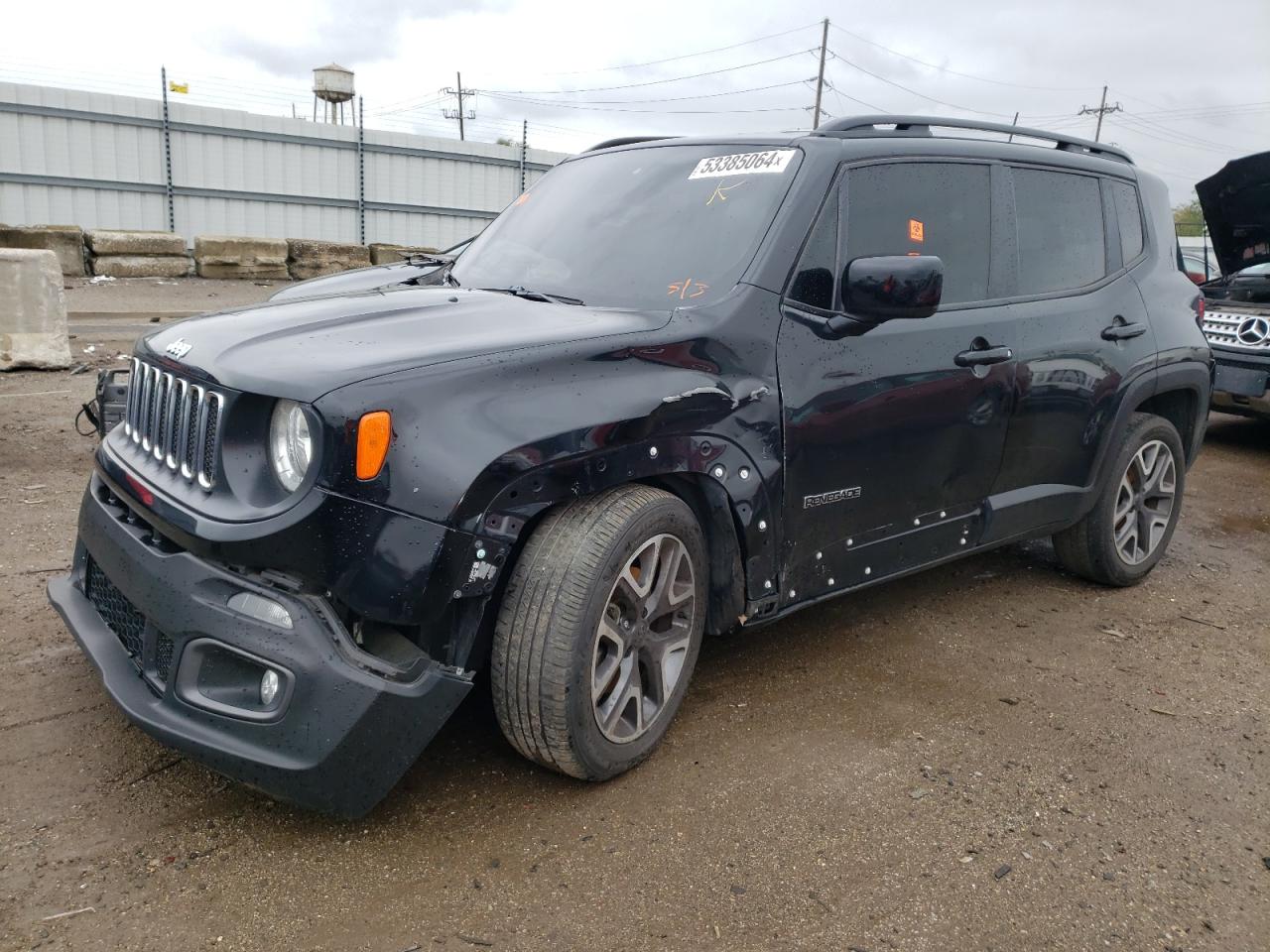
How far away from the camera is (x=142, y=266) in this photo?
1583 centimetres

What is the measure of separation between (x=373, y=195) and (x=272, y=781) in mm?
20322

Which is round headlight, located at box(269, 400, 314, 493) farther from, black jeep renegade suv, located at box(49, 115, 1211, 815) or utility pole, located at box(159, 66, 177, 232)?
utility pole, located at box(159, 66, 177, 232)

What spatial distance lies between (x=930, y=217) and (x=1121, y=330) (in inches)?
48.6

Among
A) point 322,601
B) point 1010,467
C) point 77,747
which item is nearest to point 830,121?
point 1010,467

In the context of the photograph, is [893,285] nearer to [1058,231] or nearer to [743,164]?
[743,164]

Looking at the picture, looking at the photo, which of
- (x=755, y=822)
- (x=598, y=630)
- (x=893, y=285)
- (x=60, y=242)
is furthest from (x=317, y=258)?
(x=755, y=822)

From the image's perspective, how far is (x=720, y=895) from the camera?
97.0 inches

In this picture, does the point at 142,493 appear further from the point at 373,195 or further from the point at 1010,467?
the point at 373,195

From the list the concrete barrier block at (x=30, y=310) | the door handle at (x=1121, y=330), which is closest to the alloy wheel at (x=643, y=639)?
the door handle at (x=1121, y=330)

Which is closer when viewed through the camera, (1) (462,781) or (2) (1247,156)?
(1) (462,781)

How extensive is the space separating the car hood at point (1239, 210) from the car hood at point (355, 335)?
627 cm

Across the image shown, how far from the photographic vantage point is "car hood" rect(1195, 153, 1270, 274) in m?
7.35

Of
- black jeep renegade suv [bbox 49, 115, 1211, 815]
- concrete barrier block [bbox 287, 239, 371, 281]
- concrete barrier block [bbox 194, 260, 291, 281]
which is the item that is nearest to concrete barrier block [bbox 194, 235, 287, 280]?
concrete barrier block [bbox 194, 260, 291, 281]

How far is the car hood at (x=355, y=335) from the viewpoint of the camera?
97.6 inches
